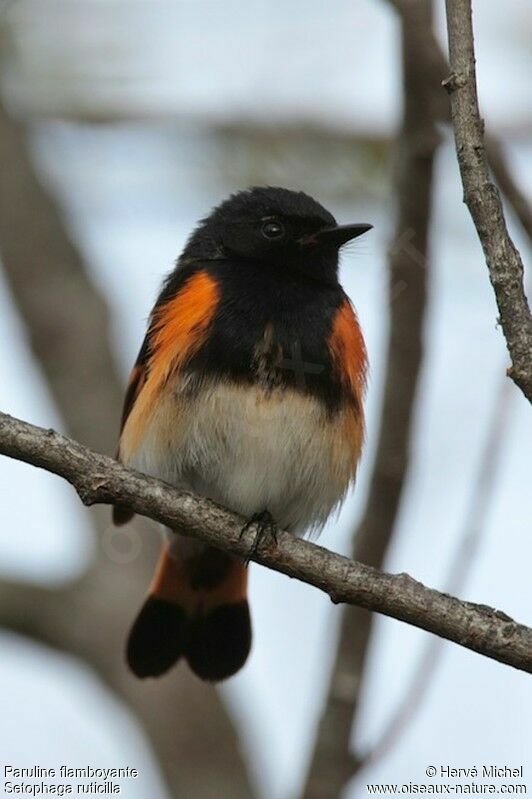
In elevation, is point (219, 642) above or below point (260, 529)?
above

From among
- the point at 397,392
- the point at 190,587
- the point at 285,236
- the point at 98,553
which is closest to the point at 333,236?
the point at 285,236

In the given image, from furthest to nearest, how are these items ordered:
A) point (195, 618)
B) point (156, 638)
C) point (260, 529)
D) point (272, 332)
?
1. point (195, 618)
2. point (156, 638)
3. point (272, 332)
4. point (260, 529)

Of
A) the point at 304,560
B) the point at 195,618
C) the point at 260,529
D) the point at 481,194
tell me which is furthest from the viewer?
the point at 195,618

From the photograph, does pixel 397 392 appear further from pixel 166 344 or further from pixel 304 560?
pixel 304 560

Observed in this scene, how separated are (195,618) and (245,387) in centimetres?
132

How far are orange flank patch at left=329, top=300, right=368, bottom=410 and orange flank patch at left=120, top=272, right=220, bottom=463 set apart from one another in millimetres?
443

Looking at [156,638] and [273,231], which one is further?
[156,638]

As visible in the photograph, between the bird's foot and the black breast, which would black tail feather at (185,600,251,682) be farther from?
the bird's foot

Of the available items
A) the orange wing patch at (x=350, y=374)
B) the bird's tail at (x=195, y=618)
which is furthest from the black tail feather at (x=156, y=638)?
the orange wing patch at (x=350, y=374)

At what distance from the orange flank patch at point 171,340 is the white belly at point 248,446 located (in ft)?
0.22

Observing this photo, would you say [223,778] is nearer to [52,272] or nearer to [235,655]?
[235,655]

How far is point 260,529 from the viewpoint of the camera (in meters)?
3.55

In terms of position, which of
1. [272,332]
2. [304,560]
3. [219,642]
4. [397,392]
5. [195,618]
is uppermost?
[272,332]

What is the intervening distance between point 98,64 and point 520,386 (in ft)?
13.6
